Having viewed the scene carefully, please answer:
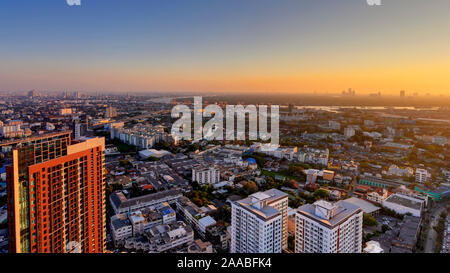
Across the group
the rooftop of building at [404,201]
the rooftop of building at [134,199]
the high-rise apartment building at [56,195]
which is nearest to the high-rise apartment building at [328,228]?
the high-rise apartment building at [56,195]

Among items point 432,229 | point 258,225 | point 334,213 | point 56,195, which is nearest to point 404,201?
point 432,229

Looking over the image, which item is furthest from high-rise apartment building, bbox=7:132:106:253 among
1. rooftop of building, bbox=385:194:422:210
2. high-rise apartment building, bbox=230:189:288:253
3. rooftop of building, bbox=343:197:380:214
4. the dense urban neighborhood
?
rooftop of building, bbox=385:194:422:210

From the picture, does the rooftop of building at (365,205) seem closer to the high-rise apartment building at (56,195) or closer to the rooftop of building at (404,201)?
the rooftop of building at (404,201)

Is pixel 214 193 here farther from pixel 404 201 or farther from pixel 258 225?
pixel 404 201

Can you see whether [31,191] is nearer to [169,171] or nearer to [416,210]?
[169,171]

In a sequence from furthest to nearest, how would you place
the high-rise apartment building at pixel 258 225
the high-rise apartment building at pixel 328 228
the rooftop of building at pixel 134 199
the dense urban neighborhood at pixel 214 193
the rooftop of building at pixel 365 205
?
1. the rooftop of building at pixel 365 205
2. the rooftop of building at pixel 134 199
3. the high-rise apartment building at pixel 258 225
4. the high-rise apartment building at pixel 328 228
5. the dense urban neighborhood at pixel 214 193
